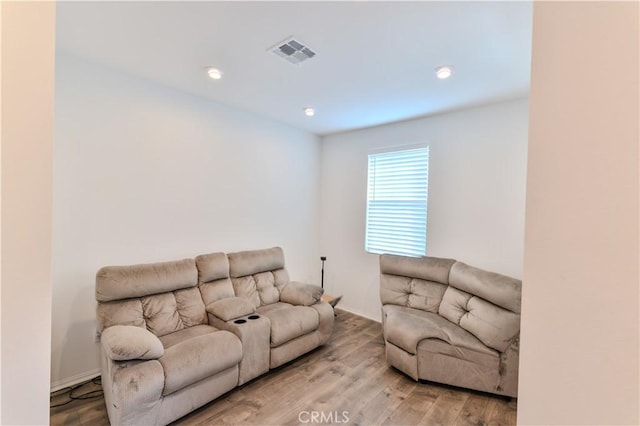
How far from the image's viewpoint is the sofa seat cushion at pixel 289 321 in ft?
8.25

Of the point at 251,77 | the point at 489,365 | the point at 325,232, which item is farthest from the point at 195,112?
the point at 489,365

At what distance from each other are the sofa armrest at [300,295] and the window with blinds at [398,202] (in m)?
1.25

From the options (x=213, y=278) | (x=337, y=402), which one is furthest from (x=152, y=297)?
(x=337, y=402)

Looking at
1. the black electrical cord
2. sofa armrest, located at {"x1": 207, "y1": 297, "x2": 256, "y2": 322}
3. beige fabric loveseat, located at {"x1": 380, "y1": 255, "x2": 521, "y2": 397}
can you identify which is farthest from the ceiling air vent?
the black electrical cord

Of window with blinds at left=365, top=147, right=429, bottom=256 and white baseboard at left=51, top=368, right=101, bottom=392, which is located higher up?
window with blinds at left=365, top=147, right=429, bottom=256

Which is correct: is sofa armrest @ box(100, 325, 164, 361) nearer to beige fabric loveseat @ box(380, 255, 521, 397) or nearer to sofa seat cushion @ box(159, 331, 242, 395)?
sofa seat cushion @ box(159, 331, 242, 395)

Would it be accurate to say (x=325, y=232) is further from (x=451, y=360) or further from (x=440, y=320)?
(x=451, y=360)

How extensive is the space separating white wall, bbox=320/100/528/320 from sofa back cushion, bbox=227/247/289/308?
1.23 meters

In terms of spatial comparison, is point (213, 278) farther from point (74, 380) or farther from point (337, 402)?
point (337, 402)

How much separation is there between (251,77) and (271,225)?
6.38ft

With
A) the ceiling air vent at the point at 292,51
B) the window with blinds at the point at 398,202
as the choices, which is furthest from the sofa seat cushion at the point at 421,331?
the ceiling air vent at the point at 292,51

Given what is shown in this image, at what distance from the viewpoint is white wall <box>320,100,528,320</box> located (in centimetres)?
282

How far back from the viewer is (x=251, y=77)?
2.50 metres

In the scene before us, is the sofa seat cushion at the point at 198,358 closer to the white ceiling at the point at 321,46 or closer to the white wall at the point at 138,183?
the white wall at the point at 138,183
